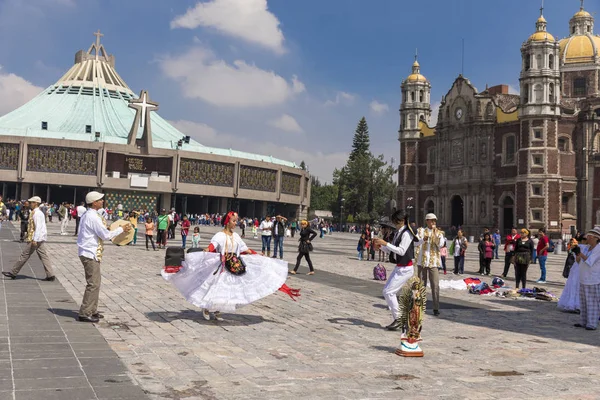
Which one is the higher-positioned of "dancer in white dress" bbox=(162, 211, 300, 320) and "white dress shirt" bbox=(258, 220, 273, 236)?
"white dress shirt" bbox=(258, 220, 273, 236)

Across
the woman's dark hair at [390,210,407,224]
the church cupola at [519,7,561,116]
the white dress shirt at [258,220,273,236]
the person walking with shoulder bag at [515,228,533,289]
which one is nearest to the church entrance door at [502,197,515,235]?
the church cupola at [519,7,561,116]

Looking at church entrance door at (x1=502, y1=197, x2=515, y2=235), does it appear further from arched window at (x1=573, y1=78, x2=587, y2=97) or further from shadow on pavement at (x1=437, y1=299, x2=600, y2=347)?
shadow on pavement at (x1=437, y1=299, x2=600, y2=347)

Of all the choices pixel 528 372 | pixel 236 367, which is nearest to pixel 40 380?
pixel 236 367

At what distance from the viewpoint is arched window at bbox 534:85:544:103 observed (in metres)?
56.5

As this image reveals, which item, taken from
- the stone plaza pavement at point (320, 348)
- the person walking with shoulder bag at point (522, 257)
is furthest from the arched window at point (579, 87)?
the stone plaza pavement at point (320, 348)

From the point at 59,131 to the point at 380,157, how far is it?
40633mm

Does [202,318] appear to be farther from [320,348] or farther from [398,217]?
[398,217]

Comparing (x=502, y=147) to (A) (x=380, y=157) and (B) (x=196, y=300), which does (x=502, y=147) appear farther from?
(B) (x=196, y=300)

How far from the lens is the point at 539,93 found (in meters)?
56.8

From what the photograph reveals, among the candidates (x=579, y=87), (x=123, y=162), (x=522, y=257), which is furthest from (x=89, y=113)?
(x=522, y=257)

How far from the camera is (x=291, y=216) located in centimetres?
8581

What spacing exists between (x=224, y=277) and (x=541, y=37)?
57247mm

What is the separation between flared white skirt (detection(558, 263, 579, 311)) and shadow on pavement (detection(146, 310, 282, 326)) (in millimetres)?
6448

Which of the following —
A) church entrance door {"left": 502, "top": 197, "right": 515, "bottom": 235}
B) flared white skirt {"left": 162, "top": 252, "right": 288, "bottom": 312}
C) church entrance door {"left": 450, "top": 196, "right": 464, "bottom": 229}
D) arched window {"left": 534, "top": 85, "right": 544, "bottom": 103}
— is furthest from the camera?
church entrance door {"left": 450, "top": 196, "right": 464, "bottom": 229}
